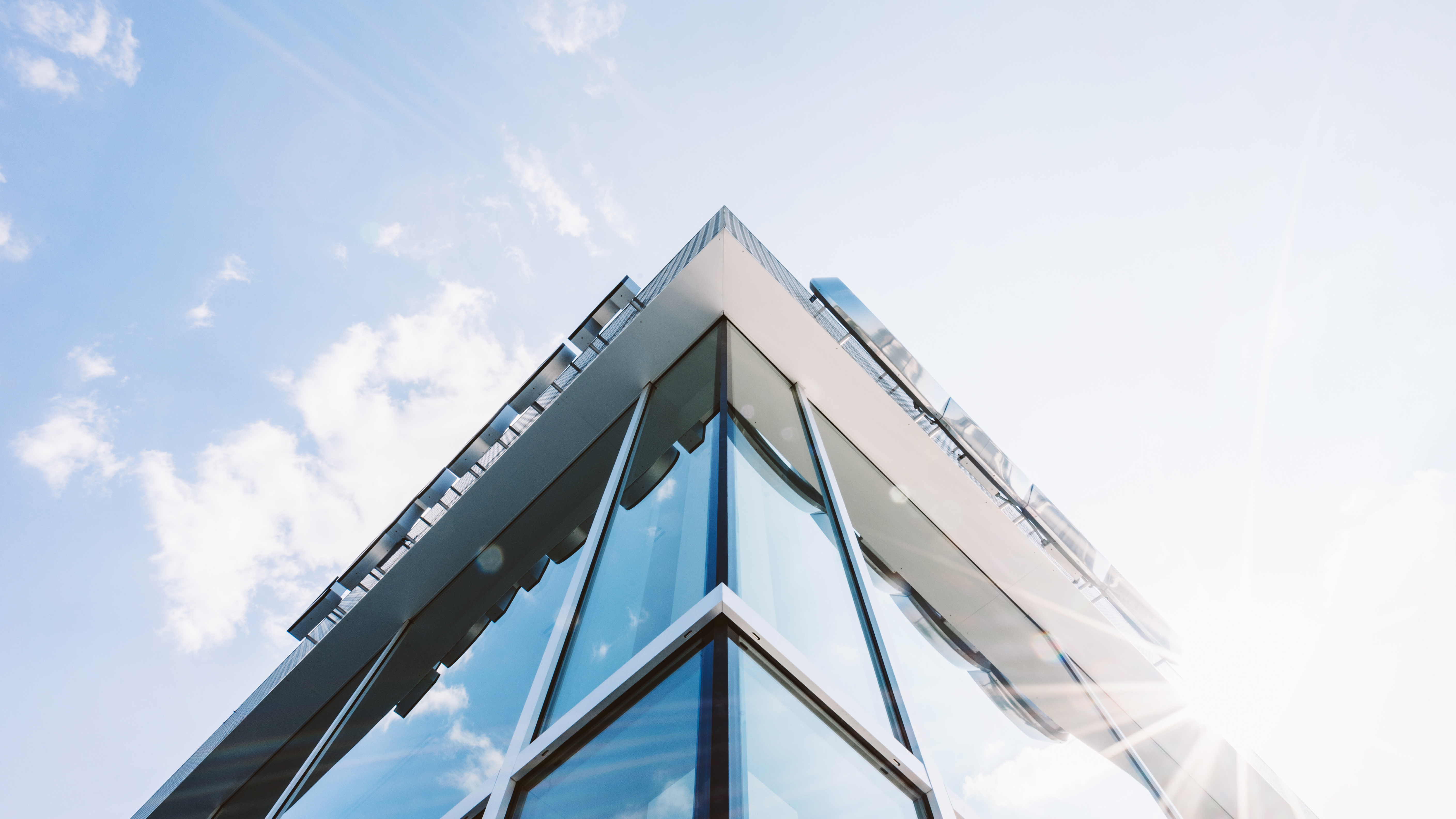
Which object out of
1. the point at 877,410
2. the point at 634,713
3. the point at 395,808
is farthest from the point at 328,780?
the point at 877,410

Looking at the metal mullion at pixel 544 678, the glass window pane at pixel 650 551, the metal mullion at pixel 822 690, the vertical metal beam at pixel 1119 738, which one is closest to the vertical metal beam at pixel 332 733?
the metal mullion at pixel 544 678

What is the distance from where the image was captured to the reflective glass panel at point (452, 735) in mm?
2834

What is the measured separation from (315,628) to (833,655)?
655 cm

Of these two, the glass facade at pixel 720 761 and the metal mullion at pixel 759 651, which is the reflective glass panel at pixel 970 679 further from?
the glass facade at pixel 720 761

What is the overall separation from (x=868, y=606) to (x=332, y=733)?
540 cm

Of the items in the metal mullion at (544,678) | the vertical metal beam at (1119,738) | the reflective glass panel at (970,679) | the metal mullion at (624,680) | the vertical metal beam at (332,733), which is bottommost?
the vertical metal beam at (1119,738)

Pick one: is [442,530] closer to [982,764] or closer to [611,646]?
[611,646]

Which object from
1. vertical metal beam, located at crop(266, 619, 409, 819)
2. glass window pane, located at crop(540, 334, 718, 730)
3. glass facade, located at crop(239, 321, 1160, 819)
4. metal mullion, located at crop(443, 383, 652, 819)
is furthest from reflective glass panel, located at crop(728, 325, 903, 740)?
vertical metal beam, located at crop(266, 619, 409, 819)

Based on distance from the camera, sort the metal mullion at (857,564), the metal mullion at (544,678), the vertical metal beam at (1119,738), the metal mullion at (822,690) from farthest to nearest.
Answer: the vertical metal beam at (1119,738)
the metal mullion at (857,564)
the metal mullion at (544,678)
the metal mullion at (822,690)

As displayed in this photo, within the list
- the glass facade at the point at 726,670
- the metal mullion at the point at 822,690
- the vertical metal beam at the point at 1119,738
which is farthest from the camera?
the vertical metal beam at the point at 1119,738

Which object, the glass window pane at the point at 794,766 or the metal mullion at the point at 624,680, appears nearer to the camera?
the glass window pane at the point at 794,766

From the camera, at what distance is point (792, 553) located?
282 cm

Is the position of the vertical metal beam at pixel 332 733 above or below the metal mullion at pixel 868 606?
above

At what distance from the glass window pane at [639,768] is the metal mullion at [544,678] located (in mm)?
92
